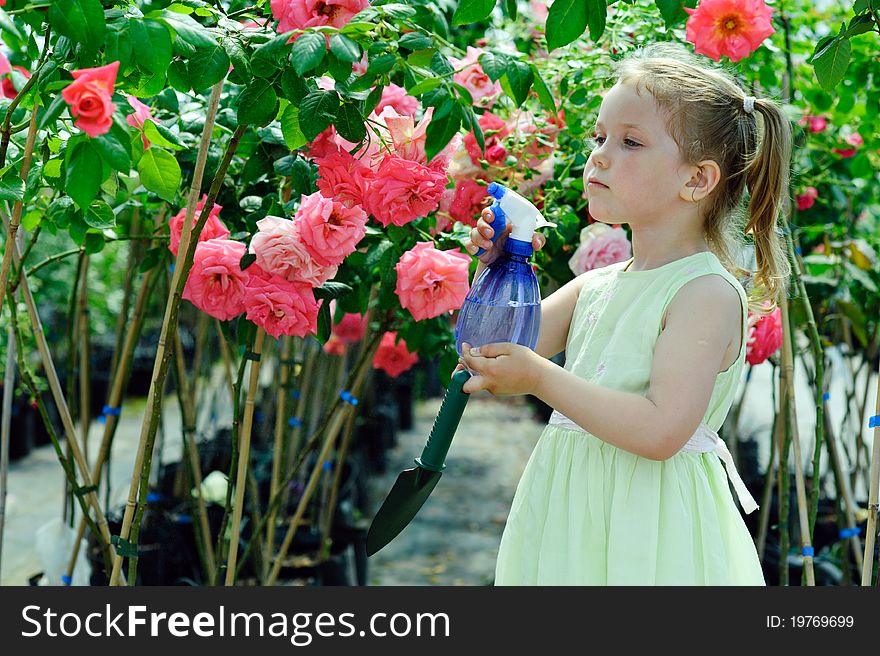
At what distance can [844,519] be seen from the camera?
8.06 feet

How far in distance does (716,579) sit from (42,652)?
0.88m

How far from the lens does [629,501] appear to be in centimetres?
123

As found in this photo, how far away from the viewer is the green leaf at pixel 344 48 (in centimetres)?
111

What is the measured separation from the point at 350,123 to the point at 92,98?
41 centimetres

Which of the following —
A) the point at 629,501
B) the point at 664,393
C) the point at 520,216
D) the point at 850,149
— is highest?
the point at 850,149

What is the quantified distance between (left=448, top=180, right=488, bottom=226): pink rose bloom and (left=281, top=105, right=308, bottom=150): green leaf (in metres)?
0.38

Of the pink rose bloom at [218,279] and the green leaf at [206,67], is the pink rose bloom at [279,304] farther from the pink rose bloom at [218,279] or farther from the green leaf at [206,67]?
the green leaf at [206,67]

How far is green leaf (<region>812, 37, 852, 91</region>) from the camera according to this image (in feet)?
4.38

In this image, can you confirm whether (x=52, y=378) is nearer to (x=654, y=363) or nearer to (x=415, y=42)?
(x=415, y=42)

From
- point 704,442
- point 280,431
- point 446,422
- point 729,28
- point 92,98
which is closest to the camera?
point 92,98

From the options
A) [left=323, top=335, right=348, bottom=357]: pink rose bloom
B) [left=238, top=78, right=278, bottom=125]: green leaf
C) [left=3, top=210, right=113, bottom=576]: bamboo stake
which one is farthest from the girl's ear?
[left=323, top=335, right=348, bottom=357]: pink rose bloom

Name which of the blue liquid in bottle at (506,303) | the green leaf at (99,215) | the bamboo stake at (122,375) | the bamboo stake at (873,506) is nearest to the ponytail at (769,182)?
the bamboo stake at (873,506)

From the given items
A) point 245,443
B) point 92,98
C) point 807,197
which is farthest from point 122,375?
point 807,197

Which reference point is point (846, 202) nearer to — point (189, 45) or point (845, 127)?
point (845, 127)
